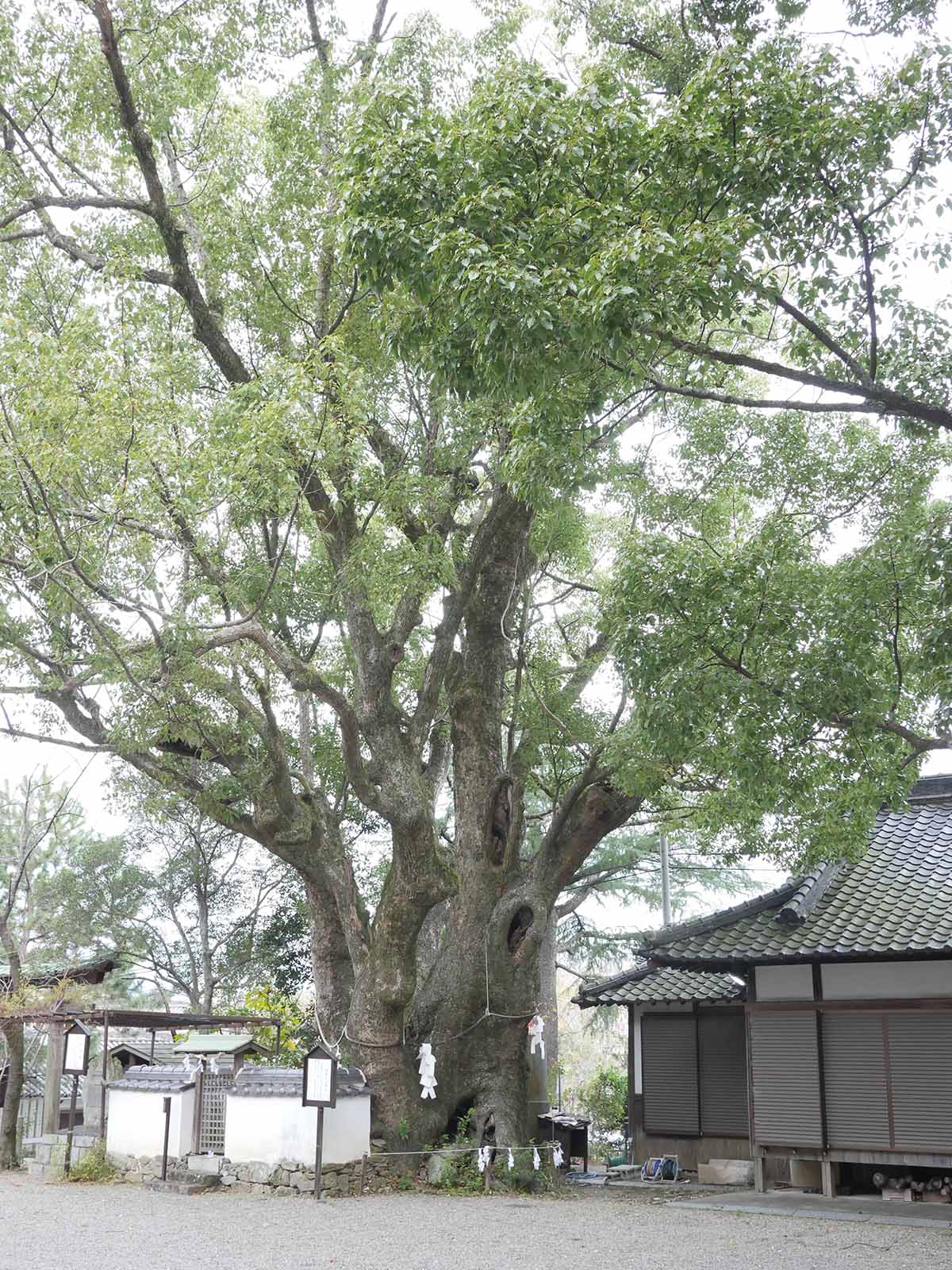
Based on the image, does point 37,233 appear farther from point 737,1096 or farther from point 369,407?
point 737,1096

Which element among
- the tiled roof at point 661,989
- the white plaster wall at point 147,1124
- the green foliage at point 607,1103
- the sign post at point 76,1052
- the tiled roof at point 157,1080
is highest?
the tiled roof at point 661,989

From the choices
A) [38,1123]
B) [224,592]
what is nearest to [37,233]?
[224,592]

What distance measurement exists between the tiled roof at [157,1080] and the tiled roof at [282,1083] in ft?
2.84

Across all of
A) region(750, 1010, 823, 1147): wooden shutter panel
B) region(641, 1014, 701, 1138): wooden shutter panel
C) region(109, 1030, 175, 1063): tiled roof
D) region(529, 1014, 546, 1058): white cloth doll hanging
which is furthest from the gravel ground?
region(109, 1030, 175, 1063): tiled roof

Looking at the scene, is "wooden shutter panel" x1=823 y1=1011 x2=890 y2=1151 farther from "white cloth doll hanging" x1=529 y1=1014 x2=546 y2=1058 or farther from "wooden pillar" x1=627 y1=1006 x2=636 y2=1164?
"wooden pillar" x1=627 y1=1006 x2=636 y2=1164

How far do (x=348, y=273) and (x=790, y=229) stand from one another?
594 centimetres

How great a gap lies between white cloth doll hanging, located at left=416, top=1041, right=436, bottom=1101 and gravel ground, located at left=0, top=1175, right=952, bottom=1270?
124 centimetres

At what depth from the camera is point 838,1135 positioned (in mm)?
11273

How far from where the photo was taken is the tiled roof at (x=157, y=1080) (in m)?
12.7

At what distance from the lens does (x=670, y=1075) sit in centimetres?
1516

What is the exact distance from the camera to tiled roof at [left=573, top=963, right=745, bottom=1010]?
46.6ft

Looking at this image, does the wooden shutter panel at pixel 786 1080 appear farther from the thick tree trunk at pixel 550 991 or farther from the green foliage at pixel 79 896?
the green foliage at pixel 79 896

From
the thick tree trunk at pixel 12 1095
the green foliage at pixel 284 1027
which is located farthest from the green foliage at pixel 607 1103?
the thick tree trunk at pixel 12 1095

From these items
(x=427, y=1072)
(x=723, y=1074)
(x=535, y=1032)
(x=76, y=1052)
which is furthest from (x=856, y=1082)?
(x=76, y=1052)
